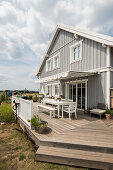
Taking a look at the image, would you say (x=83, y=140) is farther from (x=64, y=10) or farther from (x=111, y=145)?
(x=64, y=10)

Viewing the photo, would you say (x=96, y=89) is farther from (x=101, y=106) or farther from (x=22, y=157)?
(x=22, y=157)

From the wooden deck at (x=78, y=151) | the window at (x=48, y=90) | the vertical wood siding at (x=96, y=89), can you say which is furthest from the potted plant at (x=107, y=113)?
the window at (x=48, y=90)

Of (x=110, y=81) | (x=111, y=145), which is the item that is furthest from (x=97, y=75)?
(x=111, y=145)

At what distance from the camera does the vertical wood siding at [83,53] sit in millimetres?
6031

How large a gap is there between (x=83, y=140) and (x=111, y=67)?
179 inches

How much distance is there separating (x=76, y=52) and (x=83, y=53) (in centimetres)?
104

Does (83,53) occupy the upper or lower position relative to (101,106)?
upper

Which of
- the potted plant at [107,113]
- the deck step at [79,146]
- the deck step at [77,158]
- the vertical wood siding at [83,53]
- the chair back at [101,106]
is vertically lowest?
the deck step at [77,158]

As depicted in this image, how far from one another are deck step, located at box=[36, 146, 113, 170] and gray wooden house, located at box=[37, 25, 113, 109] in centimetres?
358

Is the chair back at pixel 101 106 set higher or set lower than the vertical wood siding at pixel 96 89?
lower

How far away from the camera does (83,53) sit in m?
7.17

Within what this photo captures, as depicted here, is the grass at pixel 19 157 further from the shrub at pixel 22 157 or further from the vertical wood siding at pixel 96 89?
the vertical wood siding at pixel 96 89

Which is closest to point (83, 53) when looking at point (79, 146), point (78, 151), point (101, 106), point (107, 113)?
point (101, 106)

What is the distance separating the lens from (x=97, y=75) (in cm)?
617
